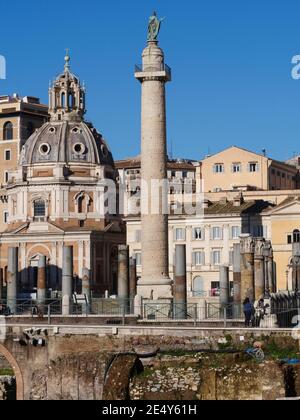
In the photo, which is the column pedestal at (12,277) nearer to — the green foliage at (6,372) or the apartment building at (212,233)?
the green foliage at (6,372)

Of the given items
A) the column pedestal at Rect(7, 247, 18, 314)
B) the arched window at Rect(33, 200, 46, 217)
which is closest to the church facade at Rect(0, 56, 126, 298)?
the arched window at Rect(33, 200, 46, 217)

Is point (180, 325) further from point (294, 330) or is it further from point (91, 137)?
point (91, 137)

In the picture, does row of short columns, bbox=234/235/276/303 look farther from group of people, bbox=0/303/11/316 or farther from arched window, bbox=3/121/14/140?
arched window, bbox=3/121/14/140

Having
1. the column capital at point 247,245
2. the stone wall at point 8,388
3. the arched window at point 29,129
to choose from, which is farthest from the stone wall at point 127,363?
the arched window at point 29,129

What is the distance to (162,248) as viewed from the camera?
159 ft

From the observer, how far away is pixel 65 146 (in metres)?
89.9

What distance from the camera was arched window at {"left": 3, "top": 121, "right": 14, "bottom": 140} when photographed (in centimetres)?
10619

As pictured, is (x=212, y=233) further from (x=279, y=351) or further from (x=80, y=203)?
(x=279, y=351)

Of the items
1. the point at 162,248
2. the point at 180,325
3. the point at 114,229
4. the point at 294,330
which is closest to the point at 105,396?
the point at 294,330

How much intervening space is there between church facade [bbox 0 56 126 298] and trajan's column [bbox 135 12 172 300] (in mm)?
34821

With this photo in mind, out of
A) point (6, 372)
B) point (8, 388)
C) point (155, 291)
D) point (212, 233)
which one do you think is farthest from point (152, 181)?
point (212, 233)

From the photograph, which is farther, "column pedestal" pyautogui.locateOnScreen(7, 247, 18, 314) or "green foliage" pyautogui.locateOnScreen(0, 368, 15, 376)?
"column pedestal" pyautogui.locateOnScreen(7, 247, 18, 314)

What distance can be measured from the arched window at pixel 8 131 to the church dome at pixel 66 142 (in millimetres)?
13203
